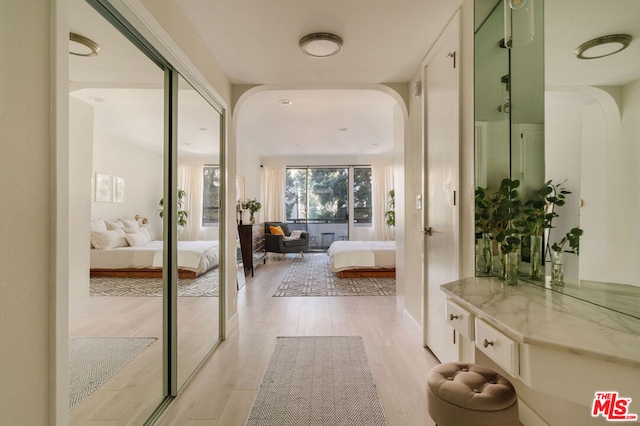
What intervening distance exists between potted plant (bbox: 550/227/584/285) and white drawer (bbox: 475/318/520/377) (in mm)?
520

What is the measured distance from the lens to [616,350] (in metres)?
0.87

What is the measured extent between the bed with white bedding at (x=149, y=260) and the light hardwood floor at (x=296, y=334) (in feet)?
2.45

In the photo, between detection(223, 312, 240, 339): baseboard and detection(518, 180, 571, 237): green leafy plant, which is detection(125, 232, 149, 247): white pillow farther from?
detection(518, 180, 571, 237): green leafy plant

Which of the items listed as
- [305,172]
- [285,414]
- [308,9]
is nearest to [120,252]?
[285,414]

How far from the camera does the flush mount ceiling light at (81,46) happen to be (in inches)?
47.3

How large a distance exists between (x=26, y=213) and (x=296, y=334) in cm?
250

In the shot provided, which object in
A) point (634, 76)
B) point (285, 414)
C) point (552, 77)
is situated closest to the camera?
point (634, 76)

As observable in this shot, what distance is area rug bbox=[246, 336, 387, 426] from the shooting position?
1.84m

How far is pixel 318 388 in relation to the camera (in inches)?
84.4

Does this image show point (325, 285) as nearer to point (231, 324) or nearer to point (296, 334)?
point (296, 334)

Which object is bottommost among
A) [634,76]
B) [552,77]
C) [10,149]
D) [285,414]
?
[285,414]

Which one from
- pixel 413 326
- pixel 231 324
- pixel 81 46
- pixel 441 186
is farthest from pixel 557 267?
pixel 231 324

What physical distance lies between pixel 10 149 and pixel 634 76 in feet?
6.43

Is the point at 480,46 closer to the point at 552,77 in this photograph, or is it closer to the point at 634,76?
the point at 552,77
